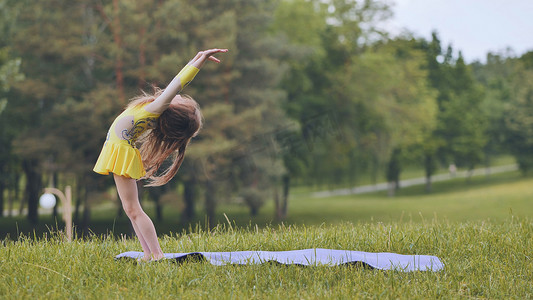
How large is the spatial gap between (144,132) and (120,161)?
0.46 m

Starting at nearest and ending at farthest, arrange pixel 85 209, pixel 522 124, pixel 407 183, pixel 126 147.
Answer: pixel 126 147 → pixel 85 209 → pixel 522 124 → pixel 407 183

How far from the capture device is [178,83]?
4.25m

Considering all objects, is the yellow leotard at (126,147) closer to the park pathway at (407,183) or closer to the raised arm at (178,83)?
the raised arm at (178,83)

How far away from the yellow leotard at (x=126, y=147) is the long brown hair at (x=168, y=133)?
0.15m

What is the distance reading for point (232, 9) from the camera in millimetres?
25188

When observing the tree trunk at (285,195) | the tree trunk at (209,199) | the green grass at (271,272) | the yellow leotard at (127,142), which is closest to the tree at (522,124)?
the tree trunk at (285,195)

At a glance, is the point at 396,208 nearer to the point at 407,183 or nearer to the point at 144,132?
the point at 407,183

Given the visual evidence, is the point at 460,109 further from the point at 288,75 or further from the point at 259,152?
the point at 259,152

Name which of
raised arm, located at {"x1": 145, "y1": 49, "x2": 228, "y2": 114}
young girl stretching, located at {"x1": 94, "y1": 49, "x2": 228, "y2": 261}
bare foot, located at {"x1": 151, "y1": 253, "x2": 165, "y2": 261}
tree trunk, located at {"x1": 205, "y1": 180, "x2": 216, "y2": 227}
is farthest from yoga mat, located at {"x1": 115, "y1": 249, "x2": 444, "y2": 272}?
tree trunk, located at {"x1": 205, "y1": 180, "x2": 216, "y2": 227}

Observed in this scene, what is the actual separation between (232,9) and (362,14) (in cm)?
1185

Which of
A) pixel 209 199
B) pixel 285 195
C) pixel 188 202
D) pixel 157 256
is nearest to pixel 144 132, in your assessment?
pixel 157 256

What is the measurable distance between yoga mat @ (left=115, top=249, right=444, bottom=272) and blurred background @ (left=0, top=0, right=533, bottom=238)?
7.30 m

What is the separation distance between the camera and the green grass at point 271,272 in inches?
134

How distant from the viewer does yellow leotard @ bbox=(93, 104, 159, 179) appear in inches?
168
